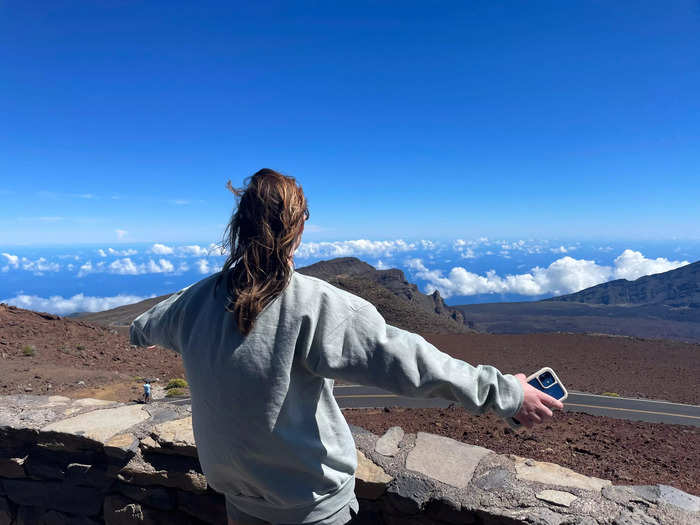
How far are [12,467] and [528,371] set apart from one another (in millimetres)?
21718

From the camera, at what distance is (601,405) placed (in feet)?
49.5

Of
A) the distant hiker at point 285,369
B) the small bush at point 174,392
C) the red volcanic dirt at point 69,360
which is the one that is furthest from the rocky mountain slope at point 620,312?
the distant hiker at point 285,369

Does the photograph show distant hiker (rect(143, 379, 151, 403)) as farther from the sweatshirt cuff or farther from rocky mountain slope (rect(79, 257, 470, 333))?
rocky mountain slope (rect(79, 257, 470, 333))

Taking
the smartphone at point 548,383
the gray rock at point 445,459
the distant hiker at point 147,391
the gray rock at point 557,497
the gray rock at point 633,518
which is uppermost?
the smartphone at point 548,383

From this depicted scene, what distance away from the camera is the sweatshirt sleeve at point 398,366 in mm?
1133

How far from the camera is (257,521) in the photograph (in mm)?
1350

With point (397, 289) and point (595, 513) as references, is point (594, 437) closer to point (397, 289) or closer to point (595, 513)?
point (595, 513)

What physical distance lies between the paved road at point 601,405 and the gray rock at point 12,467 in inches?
379

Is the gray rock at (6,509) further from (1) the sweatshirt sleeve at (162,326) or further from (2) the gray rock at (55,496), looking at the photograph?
(1) the sweatshirt sleeve at (162,326)

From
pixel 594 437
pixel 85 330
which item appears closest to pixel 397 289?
pixel 85 330

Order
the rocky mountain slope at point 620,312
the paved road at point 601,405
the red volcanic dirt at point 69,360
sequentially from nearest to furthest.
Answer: the red volcanic dirt at point 69,360, the paved road at point 601,405, the rocky mountain slope at point 620,312

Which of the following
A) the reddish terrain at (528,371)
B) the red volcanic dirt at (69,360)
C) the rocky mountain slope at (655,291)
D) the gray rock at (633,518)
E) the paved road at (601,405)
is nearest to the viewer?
the gray rock at (633,518)

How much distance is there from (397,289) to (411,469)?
60.1 m

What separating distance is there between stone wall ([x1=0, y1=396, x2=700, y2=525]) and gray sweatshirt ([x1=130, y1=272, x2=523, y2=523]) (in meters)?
0.96
